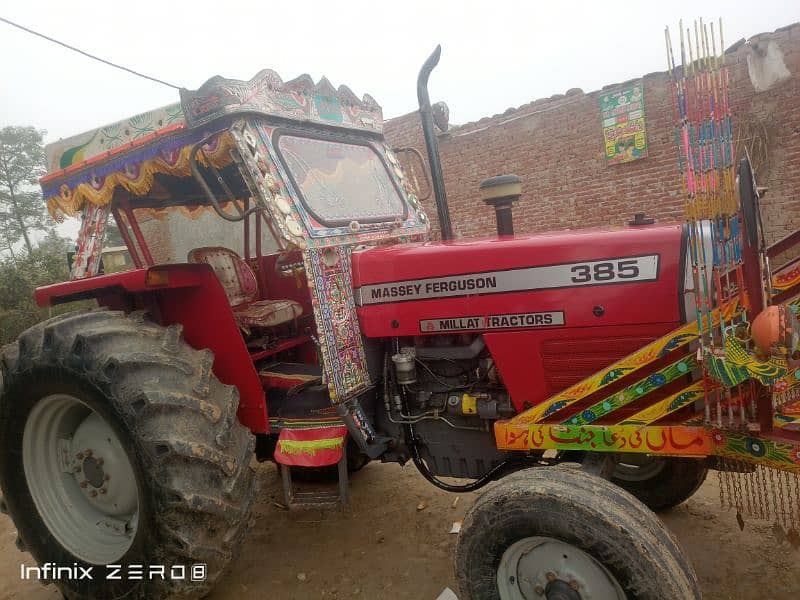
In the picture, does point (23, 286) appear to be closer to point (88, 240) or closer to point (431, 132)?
point (88, 240)

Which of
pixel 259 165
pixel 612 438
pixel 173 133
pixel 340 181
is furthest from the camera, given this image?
pixel 340 181

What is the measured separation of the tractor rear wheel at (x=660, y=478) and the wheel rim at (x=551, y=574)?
1.03 metres

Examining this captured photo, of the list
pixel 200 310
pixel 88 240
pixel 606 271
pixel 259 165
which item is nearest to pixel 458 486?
pixel 606 271

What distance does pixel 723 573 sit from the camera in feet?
7.97

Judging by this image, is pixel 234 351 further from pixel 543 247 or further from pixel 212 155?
pixel 543 247

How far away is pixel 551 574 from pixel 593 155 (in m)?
6.80

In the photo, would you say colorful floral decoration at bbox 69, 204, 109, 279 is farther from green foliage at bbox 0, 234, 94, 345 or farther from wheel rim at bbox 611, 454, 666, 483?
green foliage at bbox 0, 234, 94, 345

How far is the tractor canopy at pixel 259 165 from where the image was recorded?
2357mm

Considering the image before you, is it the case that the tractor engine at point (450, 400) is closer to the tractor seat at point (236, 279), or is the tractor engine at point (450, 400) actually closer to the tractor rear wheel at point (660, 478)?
the tractor rear wheel at point (660, 478)

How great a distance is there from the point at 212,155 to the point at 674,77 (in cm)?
185

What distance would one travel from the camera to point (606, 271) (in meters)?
2.00

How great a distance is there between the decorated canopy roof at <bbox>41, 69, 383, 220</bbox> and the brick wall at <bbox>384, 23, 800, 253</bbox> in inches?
208

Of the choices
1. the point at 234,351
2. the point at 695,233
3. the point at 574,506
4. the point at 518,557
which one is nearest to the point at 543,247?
the point at 695,233

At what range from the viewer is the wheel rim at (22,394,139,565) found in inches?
101
